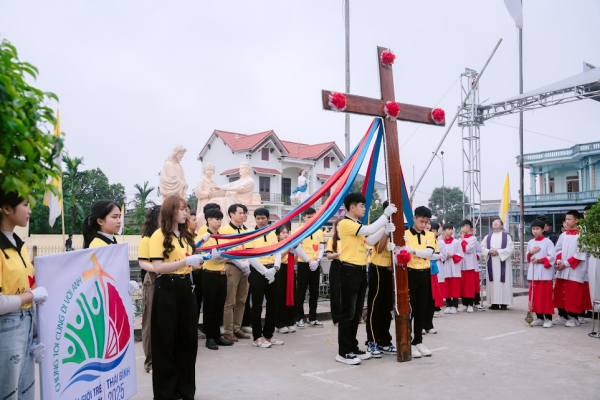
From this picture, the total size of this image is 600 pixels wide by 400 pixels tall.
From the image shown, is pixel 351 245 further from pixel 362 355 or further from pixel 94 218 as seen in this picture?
pixel 94 218

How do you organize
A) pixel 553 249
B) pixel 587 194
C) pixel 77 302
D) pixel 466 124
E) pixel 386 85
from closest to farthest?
pixel 77 302 → pixel 386 85 → pixel 553 249 → pixel 466 124 → pixel 587 194

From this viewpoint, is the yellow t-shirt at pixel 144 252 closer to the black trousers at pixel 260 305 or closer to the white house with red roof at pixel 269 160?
the black trousers at pixel 260 305

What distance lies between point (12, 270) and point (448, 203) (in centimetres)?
5283

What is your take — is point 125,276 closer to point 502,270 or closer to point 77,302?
point 77,302

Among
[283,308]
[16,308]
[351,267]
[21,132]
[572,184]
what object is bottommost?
[283,308]

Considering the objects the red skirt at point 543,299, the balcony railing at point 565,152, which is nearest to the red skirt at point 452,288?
the red skirt at point 543,299

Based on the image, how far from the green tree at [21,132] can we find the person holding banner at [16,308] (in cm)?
94

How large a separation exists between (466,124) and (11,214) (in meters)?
15.6

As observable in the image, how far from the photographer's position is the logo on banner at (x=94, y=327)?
3291 mm

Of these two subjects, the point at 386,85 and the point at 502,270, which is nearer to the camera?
the point at 386,85

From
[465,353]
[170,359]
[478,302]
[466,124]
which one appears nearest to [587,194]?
[466,124]

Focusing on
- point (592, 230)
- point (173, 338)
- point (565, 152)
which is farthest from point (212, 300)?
point (565, 152)

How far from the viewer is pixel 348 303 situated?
18.3 feet

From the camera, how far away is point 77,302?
11.1 ft
